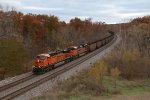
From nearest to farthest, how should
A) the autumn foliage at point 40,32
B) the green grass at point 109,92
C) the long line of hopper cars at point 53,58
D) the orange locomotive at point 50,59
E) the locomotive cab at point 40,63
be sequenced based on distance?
the green grass at point 109,92 < the locomotive cab at point 40,63 < the orange locomotive at point 50,59 < the long line of hopper cars at point 53,58 < the autumn foliage at point 40,32

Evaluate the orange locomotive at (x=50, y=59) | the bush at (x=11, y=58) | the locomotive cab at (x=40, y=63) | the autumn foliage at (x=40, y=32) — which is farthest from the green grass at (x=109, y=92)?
the autumn foliage at (x=40, y=32)

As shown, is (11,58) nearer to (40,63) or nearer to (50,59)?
(50,59)

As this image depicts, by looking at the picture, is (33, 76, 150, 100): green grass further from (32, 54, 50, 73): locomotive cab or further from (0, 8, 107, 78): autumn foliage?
(0, 8, 107, 78): autumn foliage

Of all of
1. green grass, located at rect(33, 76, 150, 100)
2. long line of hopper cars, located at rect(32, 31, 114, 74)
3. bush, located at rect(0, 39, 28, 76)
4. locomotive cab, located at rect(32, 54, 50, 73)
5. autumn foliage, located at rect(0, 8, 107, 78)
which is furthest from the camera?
autumn foliage, located at rect(0, 8, 107, 78)

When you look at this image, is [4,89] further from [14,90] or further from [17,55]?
[17,55]

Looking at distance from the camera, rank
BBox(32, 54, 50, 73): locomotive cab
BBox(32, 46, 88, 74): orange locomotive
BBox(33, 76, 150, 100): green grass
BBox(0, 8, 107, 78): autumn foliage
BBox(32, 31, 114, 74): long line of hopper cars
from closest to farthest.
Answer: BBox(33, 76, 150, 100): green grass, BBox(32, 54, 50, 73): locomotive cab, BBox(32, 46, 88, 74): orange locomotive, BBox(32, 31, 114, 74): long line of hopper cars, BBox(0, 8, 107, 78): autumn foliage

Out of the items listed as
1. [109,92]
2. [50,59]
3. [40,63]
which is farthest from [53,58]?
[109,92]

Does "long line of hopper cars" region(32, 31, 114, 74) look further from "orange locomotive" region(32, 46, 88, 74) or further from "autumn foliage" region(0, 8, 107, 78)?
"autumn foliage" region(0, 8, 107, 78)

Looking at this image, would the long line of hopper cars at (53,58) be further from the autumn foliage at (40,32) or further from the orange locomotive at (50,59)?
the autumn foliage at (40,32)

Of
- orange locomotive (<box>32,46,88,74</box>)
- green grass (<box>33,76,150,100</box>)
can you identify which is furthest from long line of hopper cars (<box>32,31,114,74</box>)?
green grass (<box>33,76,150,100</box>)

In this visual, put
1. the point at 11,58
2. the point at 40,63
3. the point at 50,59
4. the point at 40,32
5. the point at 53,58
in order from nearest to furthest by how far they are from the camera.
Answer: the point at 40,63
the point at 50,59
the point at 53,58
the point at 11,58
the point at 40,32

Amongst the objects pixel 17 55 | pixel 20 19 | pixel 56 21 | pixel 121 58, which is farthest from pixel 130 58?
pixel 56 21

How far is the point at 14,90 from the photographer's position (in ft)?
89.8

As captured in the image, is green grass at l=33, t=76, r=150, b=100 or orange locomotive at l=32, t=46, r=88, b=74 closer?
green grass at l=33, t=76, r=150, b=100
